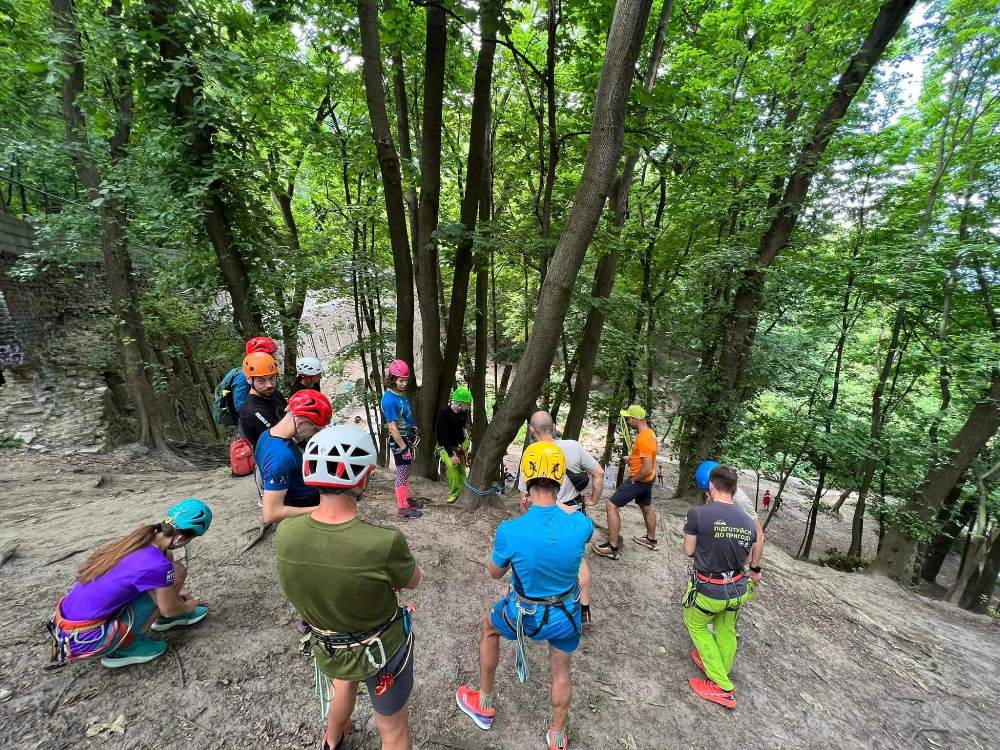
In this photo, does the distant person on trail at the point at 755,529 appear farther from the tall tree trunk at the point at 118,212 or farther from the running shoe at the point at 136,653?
the tall tree trunk at the point at 118,212

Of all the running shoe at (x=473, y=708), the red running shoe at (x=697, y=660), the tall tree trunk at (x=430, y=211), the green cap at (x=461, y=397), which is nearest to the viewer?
the running shoe at (x=473, y=708)

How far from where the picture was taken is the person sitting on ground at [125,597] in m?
2.41

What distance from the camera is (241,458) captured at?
11.1ft

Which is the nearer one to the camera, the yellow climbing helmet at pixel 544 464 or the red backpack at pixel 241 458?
the yellow climbing helmet at pixel 544 464

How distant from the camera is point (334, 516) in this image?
1889 millimetres

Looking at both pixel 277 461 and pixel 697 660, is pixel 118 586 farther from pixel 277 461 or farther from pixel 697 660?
pixel 697 660

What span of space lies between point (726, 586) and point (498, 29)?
6.27m

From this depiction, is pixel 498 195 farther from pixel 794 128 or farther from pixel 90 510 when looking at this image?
pixel 90 510

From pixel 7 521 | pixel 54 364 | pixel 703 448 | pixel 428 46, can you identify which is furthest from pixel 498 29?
pixel 54 364

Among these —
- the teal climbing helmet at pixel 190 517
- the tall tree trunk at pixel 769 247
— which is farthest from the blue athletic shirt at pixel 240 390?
the tall tree trunk at pixel 769 247

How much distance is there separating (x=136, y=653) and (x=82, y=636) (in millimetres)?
401

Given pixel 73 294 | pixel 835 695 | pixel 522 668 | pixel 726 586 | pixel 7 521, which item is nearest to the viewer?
pixel 522 668

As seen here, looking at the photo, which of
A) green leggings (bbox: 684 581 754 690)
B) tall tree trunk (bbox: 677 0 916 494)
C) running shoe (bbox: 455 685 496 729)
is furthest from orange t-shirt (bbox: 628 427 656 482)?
tall tree trunk (bbox: 677 0 916 494)

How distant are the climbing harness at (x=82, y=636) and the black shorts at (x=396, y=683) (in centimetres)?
175
